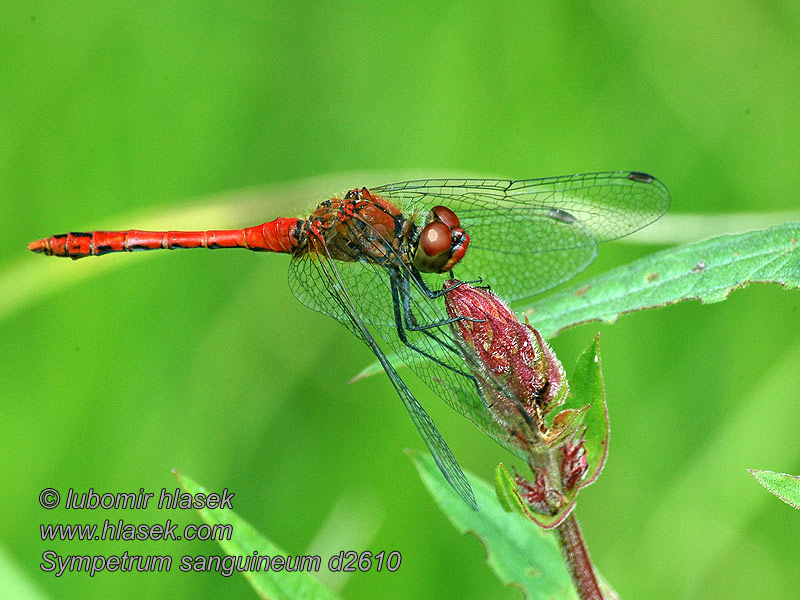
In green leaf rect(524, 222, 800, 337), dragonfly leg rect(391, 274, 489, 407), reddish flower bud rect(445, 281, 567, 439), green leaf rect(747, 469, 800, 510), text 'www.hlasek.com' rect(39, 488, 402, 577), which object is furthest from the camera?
text 'www.hlasek.com' rect(39, 488, 402, 577)

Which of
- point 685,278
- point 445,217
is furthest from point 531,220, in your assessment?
point 685,278

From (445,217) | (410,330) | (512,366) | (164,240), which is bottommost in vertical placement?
(164,240)

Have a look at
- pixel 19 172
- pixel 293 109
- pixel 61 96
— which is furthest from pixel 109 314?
pixel 293 109

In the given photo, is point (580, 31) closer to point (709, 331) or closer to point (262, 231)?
point (709, 331)

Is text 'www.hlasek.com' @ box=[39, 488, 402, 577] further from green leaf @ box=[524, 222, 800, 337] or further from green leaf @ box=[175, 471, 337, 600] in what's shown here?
green leaf @ box=[524, 222, 800, 337]

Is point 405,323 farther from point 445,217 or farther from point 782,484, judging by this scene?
point 782,484

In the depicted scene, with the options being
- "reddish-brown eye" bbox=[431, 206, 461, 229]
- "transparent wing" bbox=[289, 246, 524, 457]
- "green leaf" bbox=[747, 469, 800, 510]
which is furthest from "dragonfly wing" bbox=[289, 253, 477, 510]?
"green leaf" bbox=[747, 469, 800, 510]
